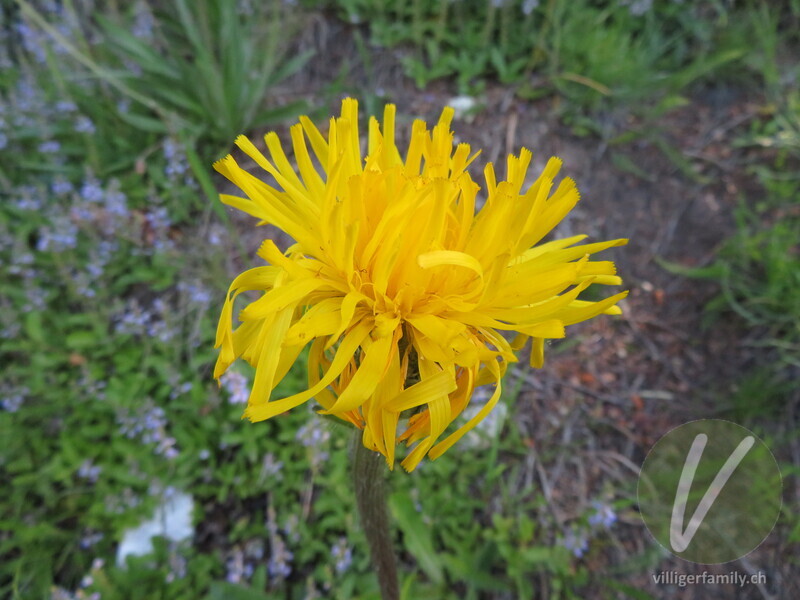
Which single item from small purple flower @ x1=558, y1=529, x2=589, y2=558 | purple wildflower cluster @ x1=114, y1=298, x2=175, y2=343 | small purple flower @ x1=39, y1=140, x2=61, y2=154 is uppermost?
small purple flower @ x1=39, y1=140, x2=61, y2=154

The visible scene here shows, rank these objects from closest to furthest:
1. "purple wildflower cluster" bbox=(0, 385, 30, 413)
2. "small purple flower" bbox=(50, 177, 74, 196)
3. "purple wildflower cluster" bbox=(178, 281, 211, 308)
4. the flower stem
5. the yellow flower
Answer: the yellow flower < the flower stem < "purple wildflower cluster" bbox=(0, 385, 30, 413) < "purple wildflower cluster" bbox=(178, 281, 211, 308) < "small purple flower" bbox=(50, 177, 74, 196)

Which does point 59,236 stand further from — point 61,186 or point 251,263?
point 251,263

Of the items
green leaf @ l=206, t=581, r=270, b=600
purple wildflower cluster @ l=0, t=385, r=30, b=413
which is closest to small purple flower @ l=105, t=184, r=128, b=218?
purple wildflower cluster @ l=0, t=385, r=30, b=413

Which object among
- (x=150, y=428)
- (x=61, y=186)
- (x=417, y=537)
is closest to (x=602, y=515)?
(x=417, y=537)

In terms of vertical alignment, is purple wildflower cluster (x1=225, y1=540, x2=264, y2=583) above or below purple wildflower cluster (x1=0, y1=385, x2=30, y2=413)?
below

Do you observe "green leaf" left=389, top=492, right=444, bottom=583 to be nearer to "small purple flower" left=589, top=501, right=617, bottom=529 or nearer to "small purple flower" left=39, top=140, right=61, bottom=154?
"small purple flower" left=589, top=501, right=617, bottom=529

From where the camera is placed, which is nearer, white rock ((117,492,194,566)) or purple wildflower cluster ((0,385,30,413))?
white rock ((117,492,194,566))
